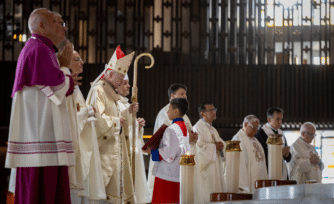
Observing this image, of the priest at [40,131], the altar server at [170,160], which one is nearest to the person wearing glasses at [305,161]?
the altar server at [170,160]

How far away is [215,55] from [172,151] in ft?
16.4

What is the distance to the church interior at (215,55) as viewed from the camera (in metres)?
9.62

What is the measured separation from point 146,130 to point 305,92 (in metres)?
3.23

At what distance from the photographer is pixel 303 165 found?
823 centimetres

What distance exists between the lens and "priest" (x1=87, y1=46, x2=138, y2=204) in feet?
17.0

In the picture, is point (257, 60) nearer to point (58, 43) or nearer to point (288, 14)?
point (288, 14)

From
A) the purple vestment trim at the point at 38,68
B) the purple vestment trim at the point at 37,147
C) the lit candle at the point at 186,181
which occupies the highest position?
the purple vestment trim at the point at 38,68

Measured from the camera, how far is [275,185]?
352 cm

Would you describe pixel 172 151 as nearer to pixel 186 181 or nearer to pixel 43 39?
pixel 43 39

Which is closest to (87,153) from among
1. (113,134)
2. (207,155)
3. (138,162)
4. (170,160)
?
(113,134)

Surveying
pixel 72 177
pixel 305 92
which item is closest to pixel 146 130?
pixel 305 92

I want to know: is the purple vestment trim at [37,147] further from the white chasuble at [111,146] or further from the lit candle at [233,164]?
the white chasuble at [111,146]

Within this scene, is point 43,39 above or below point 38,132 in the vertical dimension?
above

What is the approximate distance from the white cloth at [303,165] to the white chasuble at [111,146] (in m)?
3.77
